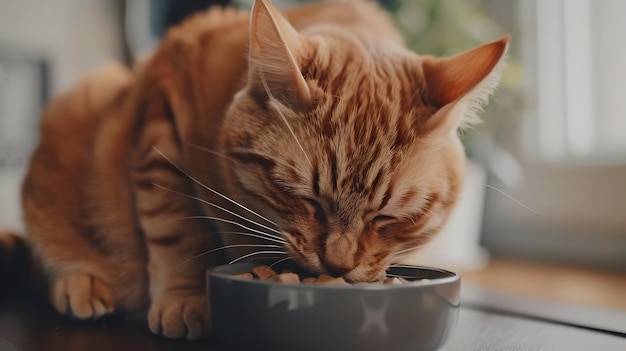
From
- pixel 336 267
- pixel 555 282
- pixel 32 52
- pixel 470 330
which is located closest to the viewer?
pixel 336 267

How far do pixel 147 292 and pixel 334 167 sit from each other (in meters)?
0.46

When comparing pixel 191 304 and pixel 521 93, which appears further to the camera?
pixel 521 93

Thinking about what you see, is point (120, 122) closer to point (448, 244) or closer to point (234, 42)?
point (234, 42)

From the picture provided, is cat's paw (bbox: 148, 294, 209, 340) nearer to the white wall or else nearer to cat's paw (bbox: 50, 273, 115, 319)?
cat's paw (bbox: 50, 273, 115, 319)

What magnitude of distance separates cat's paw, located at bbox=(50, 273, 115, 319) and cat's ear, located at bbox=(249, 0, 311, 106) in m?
0.40

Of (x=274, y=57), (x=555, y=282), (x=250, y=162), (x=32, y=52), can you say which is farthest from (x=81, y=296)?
(x=32, y=52)

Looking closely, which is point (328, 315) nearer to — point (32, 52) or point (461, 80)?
point (461, 80)

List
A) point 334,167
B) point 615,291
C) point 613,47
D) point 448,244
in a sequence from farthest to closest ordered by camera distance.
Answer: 1. point 613,47
2. point 448,244
3. point 615,291
4. point 334,167

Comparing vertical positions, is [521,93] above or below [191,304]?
above

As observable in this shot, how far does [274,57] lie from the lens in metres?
0.77

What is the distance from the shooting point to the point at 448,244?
1982 mm

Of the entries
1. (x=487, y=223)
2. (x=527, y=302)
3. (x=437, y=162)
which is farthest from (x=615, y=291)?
(x=437, y=162)

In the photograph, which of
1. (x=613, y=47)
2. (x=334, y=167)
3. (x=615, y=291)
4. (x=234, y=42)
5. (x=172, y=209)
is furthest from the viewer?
(x=613, y=47)

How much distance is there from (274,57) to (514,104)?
1.53m
